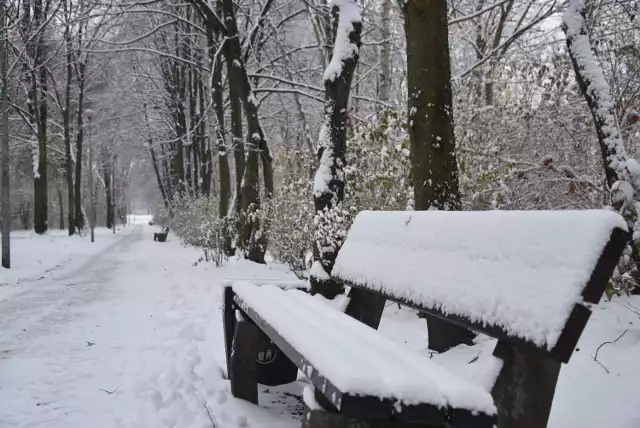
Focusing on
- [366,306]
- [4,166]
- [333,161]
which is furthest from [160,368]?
[4,166]

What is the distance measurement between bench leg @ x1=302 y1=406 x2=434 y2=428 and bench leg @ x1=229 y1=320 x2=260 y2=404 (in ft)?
5.60

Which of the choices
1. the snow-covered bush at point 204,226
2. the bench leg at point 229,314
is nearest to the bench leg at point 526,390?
the bench leg at point 229,314

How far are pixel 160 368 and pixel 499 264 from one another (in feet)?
10.1

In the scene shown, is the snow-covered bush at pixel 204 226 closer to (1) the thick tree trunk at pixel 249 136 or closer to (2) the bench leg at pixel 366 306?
(1) the thick tree trunk at pixel 249 136

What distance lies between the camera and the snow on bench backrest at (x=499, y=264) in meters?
1.64

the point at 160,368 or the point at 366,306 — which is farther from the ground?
the point at 366,306

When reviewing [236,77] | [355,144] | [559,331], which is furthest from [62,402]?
[236,77]

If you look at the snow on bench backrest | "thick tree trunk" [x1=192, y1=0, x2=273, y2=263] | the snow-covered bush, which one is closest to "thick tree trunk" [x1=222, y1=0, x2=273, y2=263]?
"thick tree trunk" [x1=192, y1=0, x2=273, y2=263]

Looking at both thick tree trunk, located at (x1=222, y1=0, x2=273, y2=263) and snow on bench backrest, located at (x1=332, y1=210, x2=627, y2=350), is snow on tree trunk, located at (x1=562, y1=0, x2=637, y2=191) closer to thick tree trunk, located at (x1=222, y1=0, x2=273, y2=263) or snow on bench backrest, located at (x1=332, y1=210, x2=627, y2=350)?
snow on bench backrest, located at (x1=332, y1=210, x2=627, y2=350)

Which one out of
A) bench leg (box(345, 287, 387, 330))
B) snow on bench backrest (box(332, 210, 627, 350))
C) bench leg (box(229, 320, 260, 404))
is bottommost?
bench leg (box(229, 320, 260, 404))

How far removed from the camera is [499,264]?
2010 mm

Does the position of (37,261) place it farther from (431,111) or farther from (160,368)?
(431,111)

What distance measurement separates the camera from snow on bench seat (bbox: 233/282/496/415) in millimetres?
1467

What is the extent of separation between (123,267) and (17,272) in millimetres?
2204
